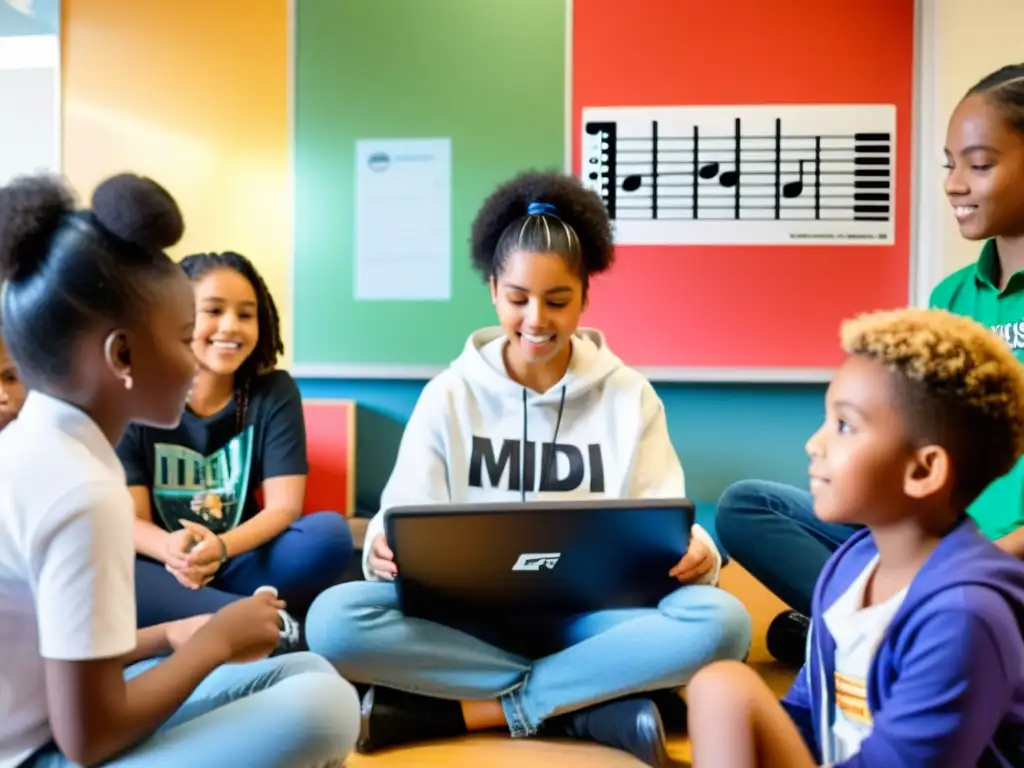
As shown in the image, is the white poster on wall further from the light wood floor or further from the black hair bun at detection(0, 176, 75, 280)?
the black hair bun at detection(0, 176, 75, 280)

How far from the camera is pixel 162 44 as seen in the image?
208 centimetres

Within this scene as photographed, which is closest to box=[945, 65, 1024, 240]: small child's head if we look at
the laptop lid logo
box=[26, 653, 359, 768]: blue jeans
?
the laptop lid logo

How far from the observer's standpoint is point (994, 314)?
4.18ft

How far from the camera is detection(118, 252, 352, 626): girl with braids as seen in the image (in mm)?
1427

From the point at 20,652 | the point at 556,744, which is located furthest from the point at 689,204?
the point at 20,652

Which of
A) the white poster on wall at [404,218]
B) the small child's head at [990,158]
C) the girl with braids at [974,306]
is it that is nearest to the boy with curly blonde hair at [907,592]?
the girl with braids at [974,306]

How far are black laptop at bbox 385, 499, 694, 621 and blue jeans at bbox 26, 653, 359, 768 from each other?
0.20m

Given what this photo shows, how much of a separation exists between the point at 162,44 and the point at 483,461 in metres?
1.39

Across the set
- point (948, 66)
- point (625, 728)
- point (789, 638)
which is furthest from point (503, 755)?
point (948, 66)

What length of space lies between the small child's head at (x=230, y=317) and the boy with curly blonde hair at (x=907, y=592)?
1.02 metres

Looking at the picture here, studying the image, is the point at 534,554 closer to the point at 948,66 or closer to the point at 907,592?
the point at 907,592

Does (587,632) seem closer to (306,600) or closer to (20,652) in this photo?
(306,600)

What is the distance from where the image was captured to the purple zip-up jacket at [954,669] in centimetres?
69

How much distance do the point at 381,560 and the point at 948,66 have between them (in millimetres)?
1545
